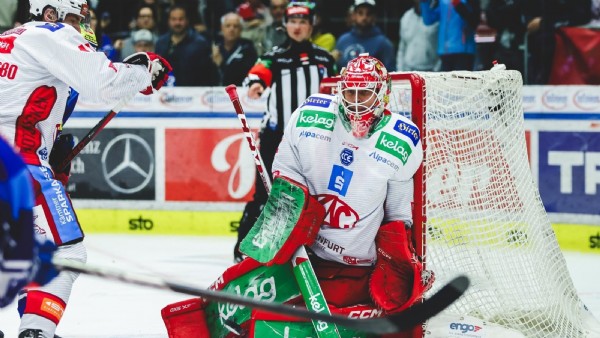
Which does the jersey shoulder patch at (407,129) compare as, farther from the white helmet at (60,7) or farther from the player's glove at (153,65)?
the white helmet at (60,7)

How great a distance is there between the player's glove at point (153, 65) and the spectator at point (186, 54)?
3497 millimetres

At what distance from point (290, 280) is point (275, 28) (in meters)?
→ 3.92

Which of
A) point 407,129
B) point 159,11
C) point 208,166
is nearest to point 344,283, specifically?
point 407,129

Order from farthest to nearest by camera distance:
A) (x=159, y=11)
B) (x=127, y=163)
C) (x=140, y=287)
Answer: (x=159, y=11), (x=127, y=163), (x=140, y=287)

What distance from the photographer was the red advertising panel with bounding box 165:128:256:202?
6.77 metres

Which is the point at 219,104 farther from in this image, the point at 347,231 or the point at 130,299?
the point at 347,231

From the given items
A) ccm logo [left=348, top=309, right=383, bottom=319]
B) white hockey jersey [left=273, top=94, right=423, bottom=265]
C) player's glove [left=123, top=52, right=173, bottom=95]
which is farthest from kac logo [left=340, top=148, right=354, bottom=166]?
player's glove [left=123, top=52, right=173, bottom=95]

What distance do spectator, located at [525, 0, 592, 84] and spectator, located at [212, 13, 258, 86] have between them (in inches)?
67.2

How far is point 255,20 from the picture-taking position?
24.2 ft

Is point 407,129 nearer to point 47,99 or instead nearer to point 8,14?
point 47,99

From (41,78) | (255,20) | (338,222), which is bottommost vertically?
(338,222)

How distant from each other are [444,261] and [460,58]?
Result: 290cm

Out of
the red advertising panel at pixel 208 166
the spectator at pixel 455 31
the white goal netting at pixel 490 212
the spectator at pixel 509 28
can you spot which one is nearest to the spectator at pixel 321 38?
the spectator at pixel 455 31

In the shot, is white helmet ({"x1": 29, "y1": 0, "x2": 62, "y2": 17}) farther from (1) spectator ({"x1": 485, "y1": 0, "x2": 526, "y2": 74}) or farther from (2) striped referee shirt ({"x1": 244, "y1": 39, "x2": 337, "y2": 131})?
(1) spectator ({"x1": 485, "y1": 0, "x2": 526, "y2": 74})
